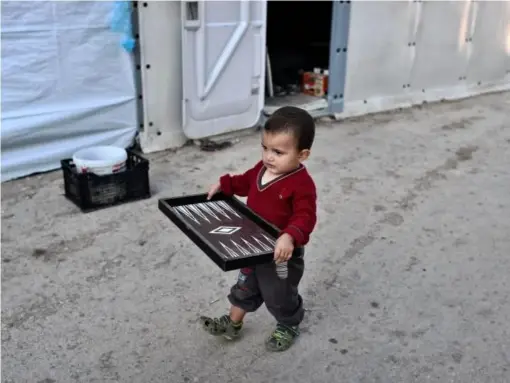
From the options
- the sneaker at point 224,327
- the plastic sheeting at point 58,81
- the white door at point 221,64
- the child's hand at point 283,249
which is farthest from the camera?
the white door at point 221,64

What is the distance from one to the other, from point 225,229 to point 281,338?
581 mm

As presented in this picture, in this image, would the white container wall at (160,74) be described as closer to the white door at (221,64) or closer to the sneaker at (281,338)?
the white door at (221,64)

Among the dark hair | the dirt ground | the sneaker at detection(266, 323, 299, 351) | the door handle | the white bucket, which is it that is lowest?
the dirt ground

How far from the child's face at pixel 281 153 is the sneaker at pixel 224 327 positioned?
2.49 feet

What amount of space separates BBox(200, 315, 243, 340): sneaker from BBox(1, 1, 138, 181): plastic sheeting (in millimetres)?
2433

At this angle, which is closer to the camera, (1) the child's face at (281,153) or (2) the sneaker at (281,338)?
(1) the child's face at (281,153)

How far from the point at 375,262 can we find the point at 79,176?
191cm

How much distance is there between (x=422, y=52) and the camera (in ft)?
22.5

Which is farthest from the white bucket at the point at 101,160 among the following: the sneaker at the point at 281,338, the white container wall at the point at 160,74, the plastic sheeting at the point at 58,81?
the sneaker at the point at 281,338

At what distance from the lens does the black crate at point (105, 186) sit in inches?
144

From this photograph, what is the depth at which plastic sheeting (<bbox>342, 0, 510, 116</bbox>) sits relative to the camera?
6.24 metres

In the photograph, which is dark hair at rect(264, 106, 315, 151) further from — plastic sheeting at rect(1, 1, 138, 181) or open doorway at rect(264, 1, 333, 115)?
open doorway at rect(264, 1, 333, 115)

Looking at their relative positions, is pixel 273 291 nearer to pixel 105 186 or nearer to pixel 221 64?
pixel 105 186

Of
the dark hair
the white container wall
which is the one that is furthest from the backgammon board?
the white container wall
